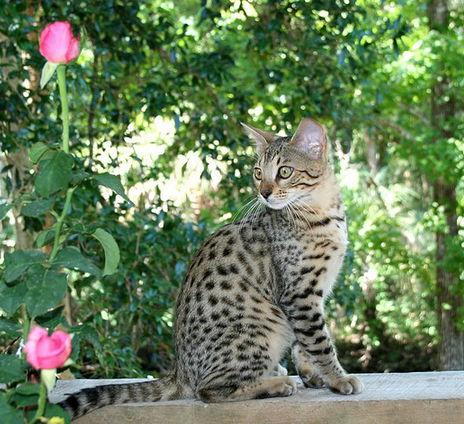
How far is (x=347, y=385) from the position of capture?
2.55 m

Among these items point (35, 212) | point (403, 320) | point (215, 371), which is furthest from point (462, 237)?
point (35, 212)

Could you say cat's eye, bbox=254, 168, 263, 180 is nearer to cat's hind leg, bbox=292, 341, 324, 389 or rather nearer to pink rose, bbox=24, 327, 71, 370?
cat's hind leg, bbox=292, 341, 324, 389

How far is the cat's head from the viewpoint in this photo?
2941mm

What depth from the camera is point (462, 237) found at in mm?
7508

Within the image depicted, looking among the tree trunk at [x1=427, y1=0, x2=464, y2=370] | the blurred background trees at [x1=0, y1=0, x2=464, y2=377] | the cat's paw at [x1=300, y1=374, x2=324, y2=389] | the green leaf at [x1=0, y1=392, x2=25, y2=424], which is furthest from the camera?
the tree trunk at [x1=427, y1=0, x2=464, y2=370]

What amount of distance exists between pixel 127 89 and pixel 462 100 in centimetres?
495

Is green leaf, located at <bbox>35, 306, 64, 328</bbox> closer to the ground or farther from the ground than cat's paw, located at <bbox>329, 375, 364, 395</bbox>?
farther from the ground

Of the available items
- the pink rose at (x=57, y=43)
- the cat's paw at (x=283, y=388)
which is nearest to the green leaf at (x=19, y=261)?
the pink rose at (x=57, y=43)

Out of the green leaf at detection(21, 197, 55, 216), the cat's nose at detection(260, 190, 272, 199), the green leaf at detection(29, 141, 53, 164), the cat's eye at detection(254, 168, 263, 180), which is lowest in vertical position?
the green leaf at detection(21, 197, 55, 216)

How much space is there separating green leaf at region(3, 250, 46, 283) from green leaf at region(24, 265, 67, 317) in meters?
0.02

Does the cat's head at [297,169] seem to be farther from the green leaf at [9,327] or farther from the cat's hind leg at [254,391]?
the green leaf at [9,327]

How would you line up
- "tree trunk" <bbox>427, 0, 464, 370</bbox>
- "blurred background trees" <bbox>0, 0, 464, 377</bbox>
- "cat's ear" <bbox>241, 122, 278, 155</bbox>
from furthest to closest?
"tree trunk" <bbox>427, 0, 464, 370</bbox>
"blurred background trees" <bbox>0, 0, 464, 377</bbox>
"cat's ear" <bbox>241, 122, 278, 155</bbox>

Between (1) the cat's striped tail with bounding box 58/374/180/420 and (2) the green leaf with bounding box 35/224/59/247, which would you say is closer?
(2) the green leaf with bounding box 35/224/59/247

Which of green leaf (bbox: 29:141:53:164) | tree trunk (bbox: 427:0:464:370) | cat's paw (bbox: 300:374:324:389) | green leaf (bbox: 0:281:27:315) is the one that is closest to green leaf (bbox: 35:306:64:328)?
green leaf (bbox: 0:281:27:315)
